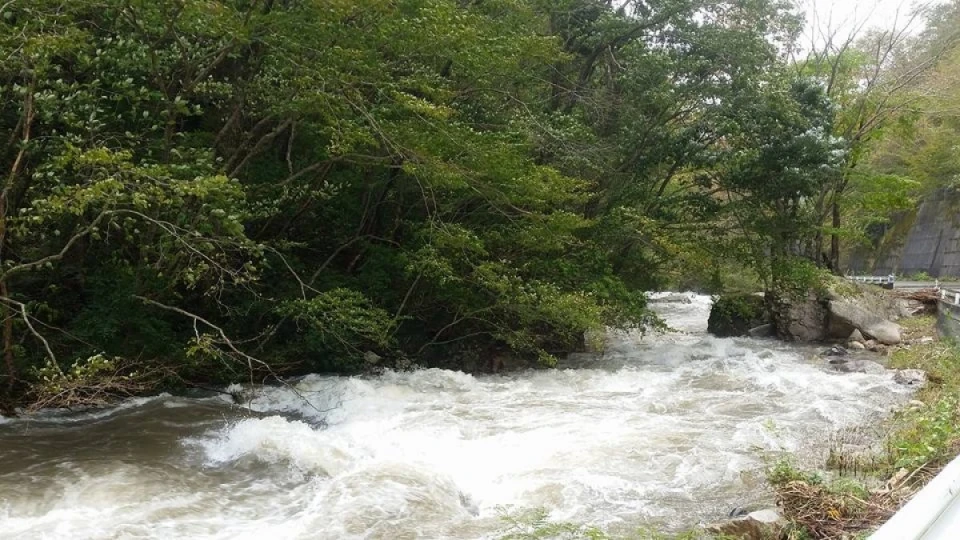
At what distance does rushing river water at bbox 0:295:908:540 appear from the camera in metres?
5.60

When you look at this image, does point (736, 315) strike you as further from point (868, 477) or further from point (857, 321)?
point (868, 477)

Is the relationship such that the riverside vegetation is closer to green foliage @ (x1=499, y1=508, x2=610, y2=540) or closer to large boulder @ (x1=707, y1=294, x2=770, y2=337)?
green foliage @ (x1=499, y1=508, x2=610, y2=540)

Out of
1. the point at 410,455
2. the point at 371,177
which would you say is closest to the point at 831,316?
the point at 371,177

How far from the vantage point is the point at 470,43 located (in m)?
10.4

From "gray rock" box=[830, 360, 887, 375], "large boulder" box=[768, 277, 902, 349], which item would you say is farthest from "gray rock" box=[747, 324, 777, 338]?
"gray rock" box=[830, 360, 887, 375]

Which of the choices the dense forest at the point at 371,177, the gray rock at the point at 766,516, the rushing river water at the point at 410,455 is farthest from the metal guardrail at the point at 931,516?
the dense forest at the point at 371,177

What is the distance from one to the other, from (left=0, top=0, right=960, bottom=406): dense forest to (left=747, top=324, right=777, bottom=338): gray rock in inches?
58.4

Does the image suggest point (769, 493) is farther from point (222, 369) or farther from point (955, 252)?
point (955, 252)

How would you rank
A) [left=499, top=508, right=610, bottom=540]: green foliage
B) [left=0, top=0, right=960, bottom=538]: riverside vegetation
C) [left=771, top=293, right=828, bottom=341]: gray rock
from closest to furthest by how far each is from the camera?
[left=499, top=508, right=610, bottom=540]: green foliage
[left=0, top=0, right=960, bottom=538]: riverside vegetation
[left=771, top=293, right=828, bottom=341]: gray rock

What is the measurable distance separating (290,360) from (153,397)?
2.13 metres

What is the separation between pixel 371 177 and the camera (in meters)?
11.9

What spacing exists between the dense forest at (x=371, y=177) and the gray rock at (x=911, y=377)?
13.8 feet

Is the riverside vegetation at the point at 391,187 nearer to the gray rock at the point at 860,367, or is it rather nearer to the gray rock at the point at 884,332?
the gray rock at the point at 860,367

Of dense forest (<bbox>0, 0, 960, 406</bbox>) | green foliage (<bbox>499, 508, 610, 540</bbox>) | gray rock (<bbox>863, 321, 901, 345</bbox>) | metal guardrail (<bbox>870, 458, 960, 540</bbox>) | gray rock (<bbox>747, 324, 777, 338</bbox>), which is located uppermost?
dense forest (<bbox>0, 0, 960, 406</bbox>)
